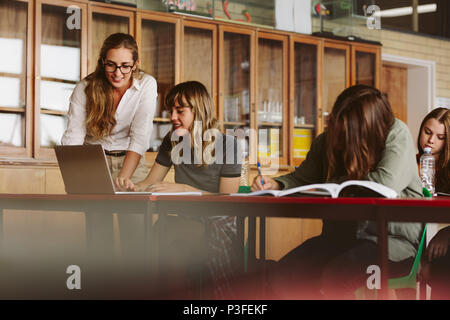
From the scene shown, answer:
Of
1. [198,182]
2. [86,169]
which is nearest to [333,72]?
[198,182]

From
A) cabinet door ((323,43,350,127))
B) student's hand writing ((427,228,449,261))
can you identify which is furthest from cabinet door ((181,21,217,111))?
student's hand writing ((427,228,449,261))

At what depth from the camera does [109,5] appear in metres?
3.79

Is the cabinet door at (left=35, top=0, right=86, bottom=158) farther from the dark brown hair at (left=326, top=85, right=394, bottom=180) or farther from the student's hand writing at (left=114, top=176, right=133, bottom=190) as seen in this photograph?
the dark brown hair at (left=326, top=85, right=394, bottom=180)

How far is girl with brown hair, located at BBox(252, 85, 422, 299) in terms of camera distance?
56.7 inches

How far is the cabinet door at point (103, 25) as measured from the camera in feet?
12.3

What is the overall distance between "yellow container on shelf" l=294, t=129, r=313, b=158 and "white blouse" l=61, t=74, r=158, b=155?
220 centimetres

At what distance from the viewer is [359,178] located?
155 cm

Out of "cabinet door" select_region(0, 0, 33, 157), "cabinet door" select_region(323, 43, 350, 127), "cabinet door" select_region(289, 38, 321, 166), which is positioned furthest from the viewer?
"cabinet door" select_region(323, 43, 350, 127)

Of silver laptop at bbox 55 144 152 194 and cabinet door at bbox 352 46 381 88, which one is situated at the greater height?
cabinet door at bbox 352 46 381 88

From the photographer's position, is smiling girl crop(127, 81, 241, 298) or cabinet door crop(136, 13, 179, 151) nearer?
smiling girl crop(127, 81, 241, 298)

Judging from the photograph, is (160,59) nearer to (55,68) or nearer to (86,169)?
(55,68)

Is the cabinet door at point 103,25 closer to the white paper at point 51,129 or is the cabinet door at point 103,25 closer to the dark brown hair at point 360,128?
the white paper at point 51,129

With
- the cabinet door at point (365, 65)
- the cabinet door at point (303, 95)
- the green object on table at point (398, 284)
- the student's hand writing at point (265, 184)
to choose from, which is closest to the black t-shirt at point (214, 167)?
the student's hand writing at point (265, 184)

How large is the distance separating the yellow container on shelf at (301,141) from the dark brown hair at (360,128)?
9.86ft
